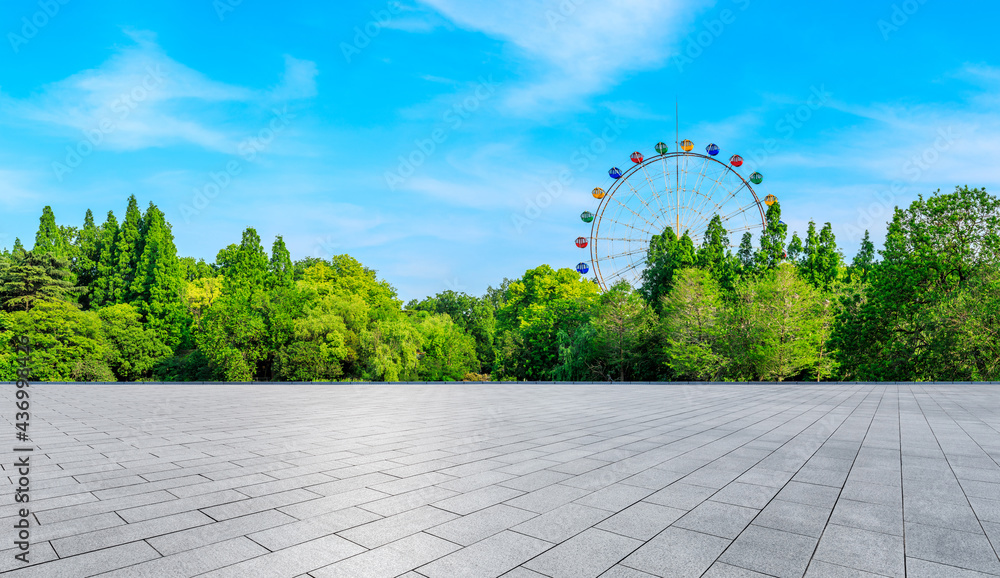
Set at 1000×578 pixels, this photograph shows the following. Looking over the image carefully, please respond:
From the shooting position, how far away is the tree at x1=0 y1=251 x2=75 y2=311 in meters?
31.8

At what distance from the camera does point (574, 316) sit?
40.1 metres

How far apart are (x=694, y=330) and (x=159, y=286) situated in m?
37.1

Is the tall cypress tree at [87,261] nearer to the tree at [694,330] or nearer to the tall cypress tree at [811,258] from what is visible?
the tree at [694,330]

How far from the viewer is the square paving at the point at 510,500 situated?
282 cm

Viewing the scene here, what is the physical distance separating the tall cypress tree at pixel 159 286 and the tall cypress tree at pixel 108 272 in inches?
56.1

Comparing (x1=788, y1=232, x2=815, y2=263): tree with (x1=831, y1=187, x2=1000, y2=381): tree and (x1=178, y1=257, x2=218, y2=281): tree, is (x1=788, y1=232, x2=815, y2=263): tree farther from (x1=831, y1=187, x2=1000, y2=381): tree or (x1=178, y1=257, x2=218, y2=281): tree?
(x1=178, y1=257, x2=218, y2=281): tree

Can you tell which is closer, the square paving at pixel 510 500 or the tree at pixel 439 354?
the square paving at pixel 510 500

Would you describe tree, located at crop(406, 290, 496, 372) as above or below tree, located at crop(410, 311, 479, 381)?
above

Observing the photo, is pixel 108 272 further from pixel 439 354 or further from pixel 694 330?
pixel 694 330

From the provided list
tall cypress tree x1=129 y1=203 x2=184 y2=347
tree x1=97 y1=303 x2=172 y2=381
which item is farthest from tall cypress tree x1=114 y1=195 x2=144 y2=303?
tree x1=97 y1=303 x2=172 y2=381

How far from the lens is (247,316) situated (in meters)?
34.8

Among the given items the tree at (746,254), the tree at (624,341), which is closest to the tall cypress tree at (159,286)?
the tree at (624,341)

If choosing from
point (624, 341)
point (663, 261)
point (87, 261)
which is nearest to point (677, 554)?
point (624, 341)

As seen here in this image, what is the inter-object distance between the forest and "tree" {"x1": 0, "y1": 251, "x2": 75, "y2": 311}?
0.13 m
